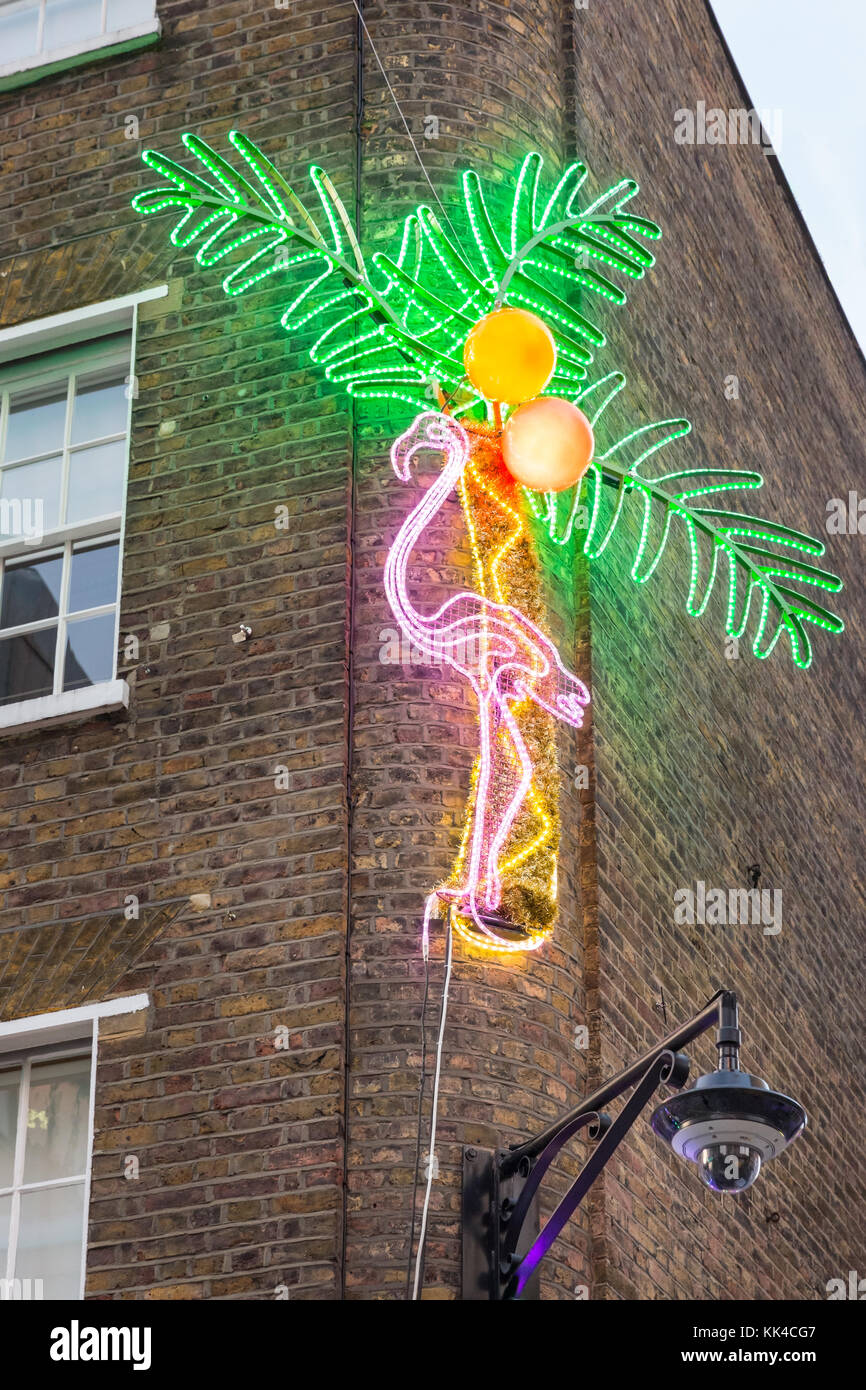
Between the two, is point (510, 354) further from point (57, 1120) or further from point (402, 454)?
point (57, 1120)

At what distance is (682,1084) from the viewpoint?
7887 mm

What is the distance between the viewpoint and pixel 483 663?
30.6 ft

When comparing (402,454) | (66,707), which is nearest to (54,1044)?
(66,707)

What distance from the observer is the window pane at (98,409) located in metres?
10.5

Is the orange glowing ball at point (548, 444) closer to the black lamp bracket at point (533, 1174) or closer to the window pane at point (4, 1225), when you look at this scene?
the black lamp bracket at point (533, 1174)

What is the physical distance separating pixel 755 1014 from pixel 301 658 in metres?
3.41

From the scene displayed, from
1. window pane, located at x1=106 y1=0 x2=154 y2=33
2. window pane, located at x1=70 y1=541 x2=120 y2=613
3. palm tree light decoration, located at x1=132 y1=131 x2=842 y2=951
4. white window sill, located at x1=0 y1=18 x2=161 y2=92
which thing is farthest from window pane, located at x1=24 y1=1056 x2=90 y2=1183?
window pane, located at x1=106 y1=0 x2=154 y2=33

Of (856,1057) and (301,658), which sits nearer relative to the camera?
(301,658)

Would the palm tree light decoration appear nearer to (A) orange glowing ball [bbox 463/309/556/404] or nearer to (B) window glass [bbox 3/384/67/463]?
(A) orange glowing ball [bbox 463/309/556/404]

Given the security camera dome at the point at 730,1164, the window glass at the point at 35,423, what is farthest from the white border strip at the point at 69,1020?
the window glass at the point at 35,423

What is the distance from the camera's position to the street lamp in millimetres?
7719

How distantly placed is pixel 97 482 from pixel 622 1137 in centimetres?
406
